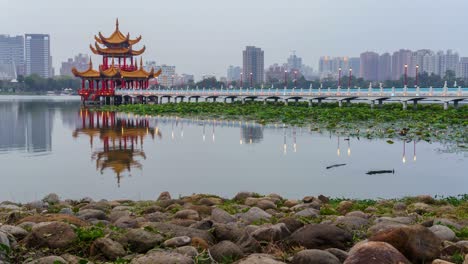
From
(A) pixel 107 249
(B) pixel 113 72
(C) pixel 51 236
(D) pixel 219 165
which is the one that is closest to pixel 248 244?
(A) pixel 107 249

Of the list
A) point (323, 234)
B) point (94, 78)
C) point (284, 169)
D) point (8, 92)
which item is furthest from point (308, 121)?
point (8, 92)

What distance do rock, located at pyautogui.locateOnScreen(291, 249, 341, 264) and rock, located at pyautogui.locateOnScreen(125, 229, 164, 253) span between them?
1827 millimetres

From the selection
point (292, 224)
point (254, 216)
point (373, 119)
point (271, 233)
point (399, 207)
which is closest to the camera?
point (271, 233)

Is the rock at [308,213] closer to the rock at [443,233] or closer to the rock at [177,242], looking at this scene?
the rock at [443,233]

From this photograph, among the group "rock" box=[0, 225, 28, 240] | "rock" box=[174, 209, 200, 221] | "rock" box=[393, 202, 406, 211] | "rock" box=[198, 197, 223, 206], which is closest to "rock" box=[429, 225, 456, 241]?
"rock" box=[393, 202, 406, 211]

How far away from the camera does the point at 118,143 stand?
91.1ft

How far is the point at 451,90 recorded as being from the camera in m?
43.0

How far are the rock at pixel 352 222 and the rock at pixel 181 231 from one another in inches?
78.2

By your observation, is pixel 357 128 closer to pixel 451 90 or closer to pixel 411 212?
pixel 451 90

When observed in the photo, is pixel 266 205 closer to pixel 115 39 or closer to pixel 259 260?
pixel 259 260

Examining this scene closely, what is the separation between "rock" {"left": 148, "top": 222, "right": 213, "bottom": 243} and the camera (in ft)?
22.8

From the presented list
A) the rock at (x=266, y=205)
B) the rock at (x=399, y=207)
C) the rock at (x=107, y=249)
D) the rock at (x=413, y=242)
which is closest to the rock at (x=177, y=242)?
the rock at (x=107, y=249)

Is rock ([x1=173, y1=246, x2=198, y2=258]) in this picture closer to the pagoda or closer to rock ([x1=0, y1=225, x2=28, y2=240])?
rock ([x1=0, y1=225, x2=28, y2=240])

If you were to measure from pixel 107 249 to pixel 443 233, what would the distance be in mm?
4349
